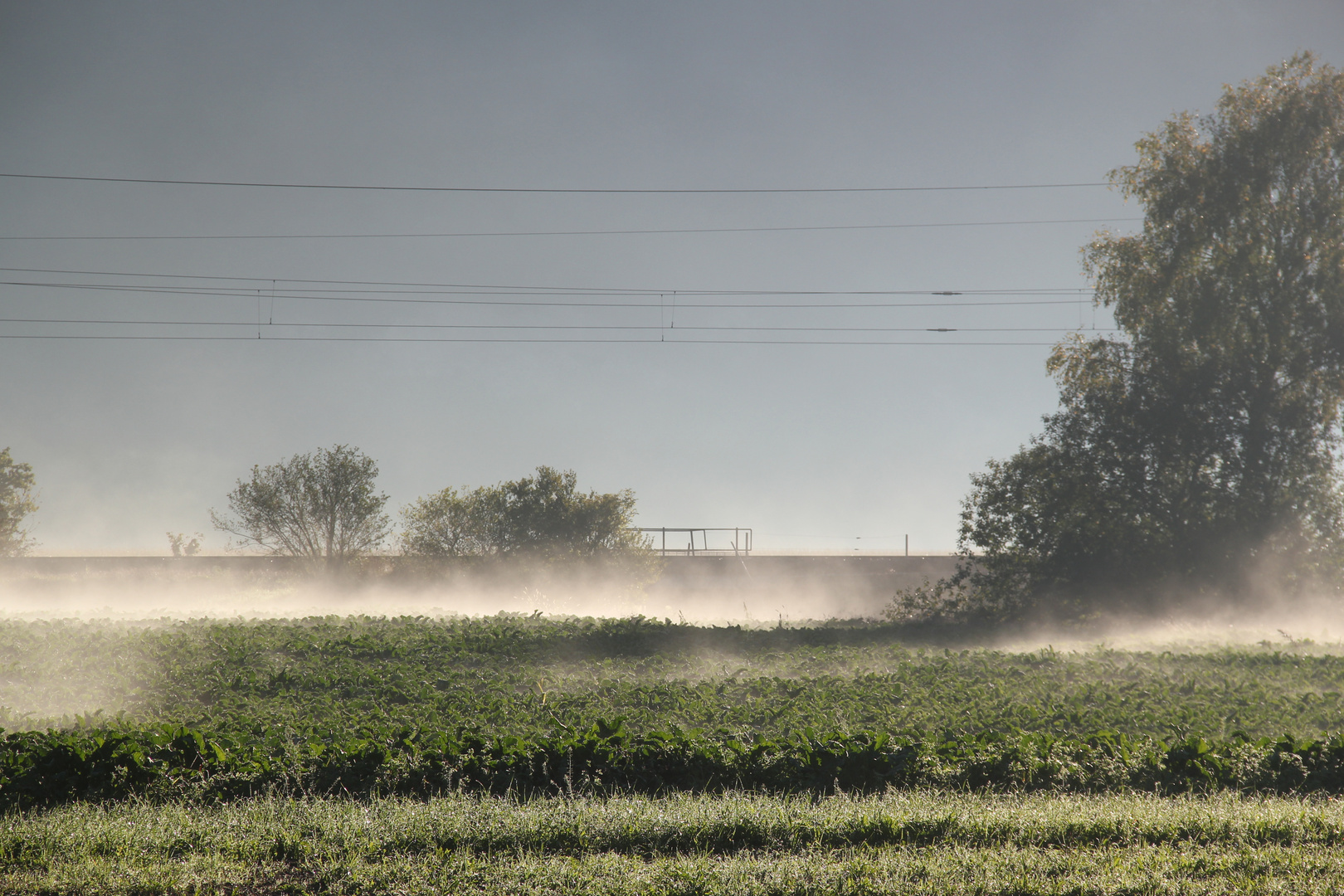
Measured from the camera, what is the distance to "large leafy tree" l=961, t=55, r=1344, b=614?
22.1m

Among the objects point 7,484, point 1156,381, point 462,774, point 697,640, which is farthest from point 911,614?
point 7,484

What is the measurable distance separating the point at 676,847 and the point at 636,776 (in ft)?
5.52

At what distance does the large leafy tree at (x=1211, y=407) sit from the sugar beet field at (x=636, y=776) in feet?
31.7

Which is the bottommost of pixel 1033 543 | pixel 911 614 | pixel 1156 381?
pixel 911 614

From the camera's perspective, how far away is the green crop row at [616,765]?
6922mm

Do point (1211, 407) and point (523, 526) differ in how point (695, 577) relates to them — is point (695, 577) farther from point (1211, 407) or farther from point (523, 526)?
point (1211, 407)

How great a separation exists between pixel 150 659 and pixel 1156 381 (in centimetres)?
2439

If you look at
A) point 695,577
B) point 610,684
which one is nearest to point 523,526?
point 695,577

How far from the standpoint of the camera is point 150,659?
463 inches

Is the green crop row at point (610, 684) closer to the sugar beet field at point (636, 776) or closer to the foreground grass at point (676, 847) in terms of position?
the sugar beet field at point (636, 776)

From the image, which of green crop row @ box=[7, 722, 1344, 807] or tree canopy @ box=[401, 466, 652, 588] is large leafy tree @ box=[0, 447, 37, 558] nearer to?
tree canopy @ box=[401, 466, 652, 588]

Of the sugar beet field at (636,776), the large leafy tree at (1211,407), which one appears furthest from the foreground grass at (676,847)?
the large leafy tree at (1211,407)

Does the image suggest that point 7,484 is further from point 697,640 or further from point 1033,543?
point 1033,543

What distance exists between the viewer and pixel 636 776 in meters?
7.45
